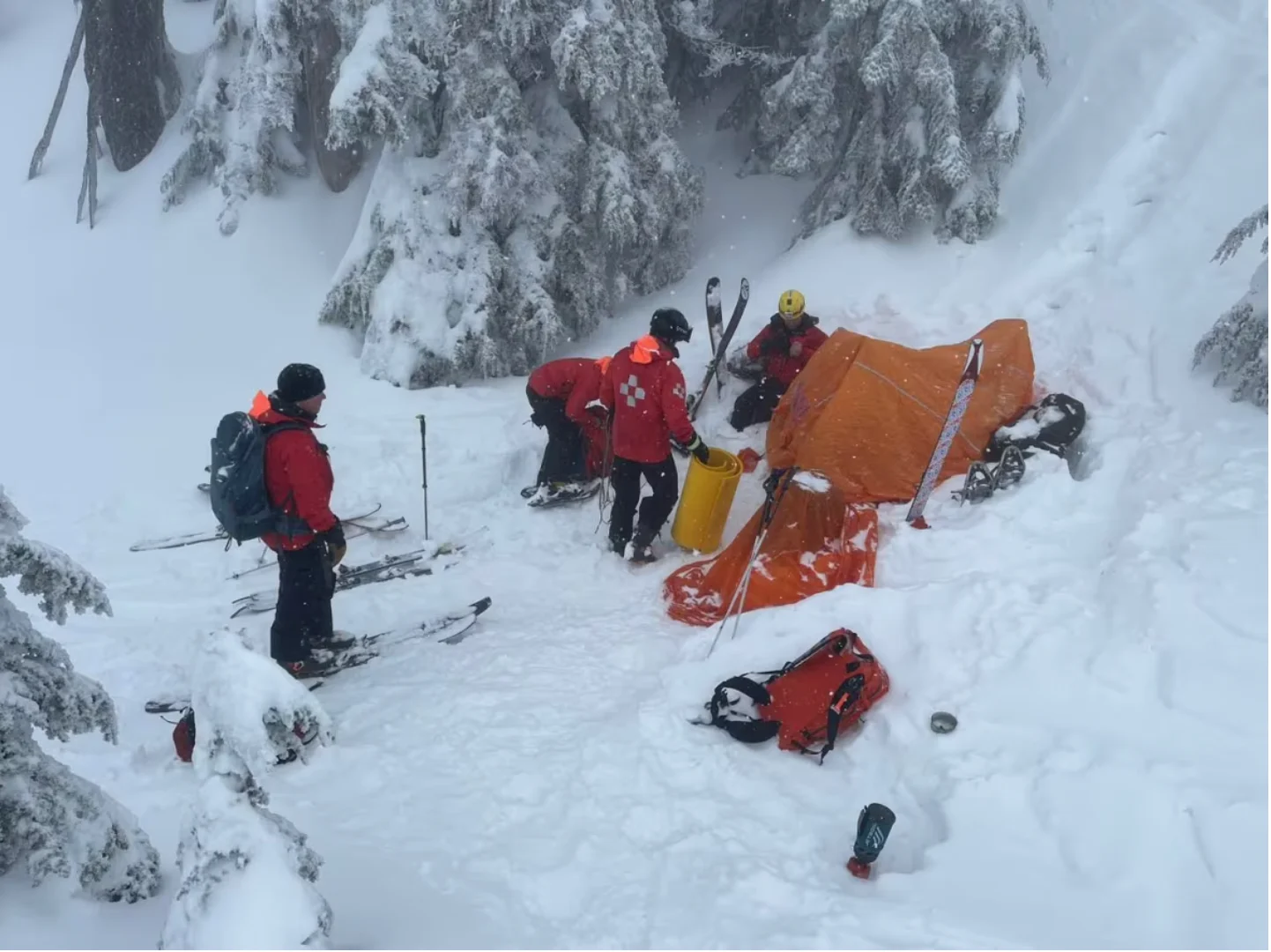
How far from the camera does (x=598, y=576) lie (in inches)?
270

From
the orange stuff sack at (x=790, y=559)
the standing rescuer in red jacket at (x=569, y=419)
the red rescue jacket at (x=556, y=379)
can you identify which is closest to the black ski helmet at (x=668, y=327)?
the standing rescuer in red jacket at (x=569, y=419)

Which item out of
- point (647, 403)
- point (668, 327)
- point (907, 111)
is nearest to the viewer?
point (668, 327)

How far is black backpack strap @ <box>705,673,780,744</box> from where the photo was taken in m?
4.66

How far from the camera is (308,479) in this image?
16.0 ft

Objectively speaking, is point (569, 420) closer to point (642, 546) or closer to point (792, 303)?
point (642, 546)

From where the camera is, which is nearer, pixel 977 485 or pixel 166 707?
pixel 166 707

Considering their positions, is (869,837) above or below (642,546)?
below

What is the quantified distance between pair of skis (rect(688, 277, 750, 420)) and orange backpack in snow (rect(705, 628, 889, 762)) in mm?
3856

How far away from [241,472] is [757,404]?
501cm

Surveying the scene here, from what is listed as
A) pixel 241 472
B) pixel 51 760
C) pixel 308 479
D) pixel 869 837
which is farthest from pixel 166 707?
pixel 869 837

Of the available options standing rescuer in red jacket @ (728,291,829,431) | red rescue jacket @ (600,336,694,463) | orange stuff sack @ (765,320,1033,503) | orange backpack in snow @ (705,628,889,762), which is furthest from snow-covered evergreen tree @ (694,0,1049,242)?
orange backpack in snow @ (705,628,889,762)

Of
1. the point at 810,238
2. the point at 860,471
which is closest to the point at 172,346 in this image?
the point at 810,238

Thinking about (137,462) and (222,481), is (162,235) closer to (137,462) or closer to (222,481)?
(137,462)

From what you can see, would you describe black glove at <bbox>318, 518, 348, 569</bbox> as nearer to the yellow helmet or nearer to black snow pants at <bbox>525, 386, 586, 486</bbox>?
black snow pants at <bbox>525, 386, 586, 486</bbox>
